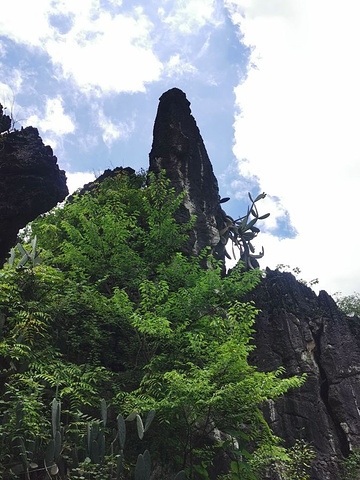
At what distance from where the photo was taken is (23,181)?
21.7ft

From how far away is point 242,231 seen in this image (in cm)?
1897

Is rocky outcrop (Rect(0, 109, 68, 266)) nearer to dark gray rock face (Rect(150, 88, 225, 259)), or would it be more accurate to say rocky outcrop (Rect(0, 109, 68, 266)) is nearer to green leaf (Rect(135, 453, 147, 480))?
green leaf (Rect(135, 453, 147, 480))

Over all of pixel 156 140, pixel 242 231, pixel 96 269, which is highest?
pixel 156 140

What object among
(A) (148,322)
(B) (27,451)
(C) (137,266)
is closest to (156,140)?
(C) (137,266)

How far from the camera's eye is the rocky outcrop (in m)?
6.32

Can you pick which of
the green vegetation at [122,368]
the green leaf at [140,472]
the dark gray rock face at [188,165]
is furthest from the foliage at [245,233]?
the green leaf at [140,472]

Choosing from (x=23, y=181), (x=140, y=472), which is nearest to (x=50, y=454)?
(x=140, y=472)

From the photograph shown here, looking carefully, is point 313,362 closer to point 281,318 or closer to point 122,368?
point 281,318

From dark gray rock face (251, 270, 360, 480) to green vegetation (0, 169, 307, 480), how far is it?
4.46m

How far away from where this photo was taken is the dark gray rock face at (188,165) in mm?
15250

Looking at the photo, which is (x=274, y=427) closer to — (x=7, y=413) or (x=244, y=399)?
(x=244, y=399)

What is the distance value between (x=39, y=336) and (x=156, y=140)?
41.2 feet

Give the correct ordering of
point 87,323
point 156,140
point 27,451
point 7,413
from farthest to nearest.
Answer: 1. point 156,140
2. point 87,323
3. point 7,413
4. point 27,451

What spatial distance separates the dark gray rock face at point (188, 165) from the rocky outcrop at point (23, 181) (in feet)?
24.6
